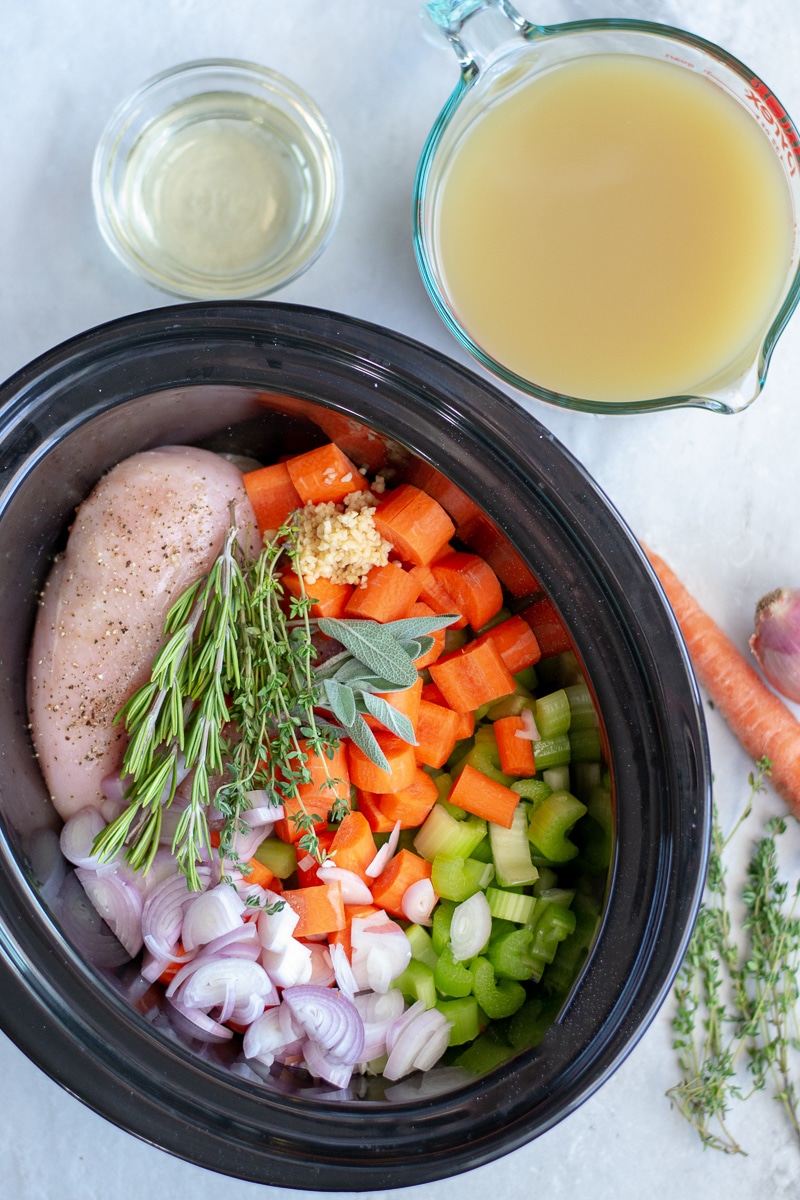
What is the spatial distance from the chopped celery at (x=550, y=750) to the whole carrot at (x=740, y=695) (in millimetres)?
334

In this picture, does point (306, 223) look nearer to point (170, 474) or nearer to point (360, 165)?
point (360, 165)

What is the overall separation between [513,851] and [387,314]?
3.02 feet

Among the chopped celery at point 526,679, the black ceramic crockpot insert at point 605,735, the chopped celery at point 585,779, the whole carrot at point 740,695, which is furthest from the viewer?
the whole carrot at point 740,695

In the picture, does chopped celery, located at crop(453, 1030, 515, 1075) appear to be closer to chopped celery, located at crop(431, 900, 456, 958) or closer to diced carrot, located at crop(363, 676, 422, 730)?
chopped celery, located at crop(431, 900, 456, 958)

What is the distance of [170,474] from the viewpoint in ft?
4.56

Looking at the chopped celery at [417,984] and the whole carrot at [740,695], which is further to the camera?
the whole carrot at [740,695]

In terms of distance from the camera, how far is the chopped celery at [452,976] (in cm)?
139

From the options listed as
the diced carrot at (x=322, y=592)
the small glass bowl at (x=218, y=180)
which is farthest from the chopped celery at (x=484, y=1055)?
the small glass bowl at (x=218, y=180)

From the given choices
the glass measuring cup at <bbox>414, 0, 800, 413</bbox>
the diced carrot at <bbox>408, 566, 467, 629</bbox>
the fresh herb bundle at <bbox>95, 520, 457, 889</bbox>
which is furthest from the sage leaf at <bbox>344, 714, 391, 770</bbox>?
the glass measuring cup at <bbox>414, 0, 800, 413</bbox>

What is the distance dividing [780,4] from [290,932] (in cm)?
177

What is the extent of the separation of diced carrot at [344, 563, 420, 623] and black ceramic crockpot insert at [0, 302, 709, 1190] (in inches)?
7.2

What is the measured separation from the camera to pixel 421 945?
1435 mm

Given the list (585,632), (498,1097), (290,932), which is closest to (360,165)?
(585,632)

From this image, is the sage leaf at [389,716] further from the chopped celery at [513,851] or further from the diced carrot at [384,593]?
the chopped celery at [513,851]
